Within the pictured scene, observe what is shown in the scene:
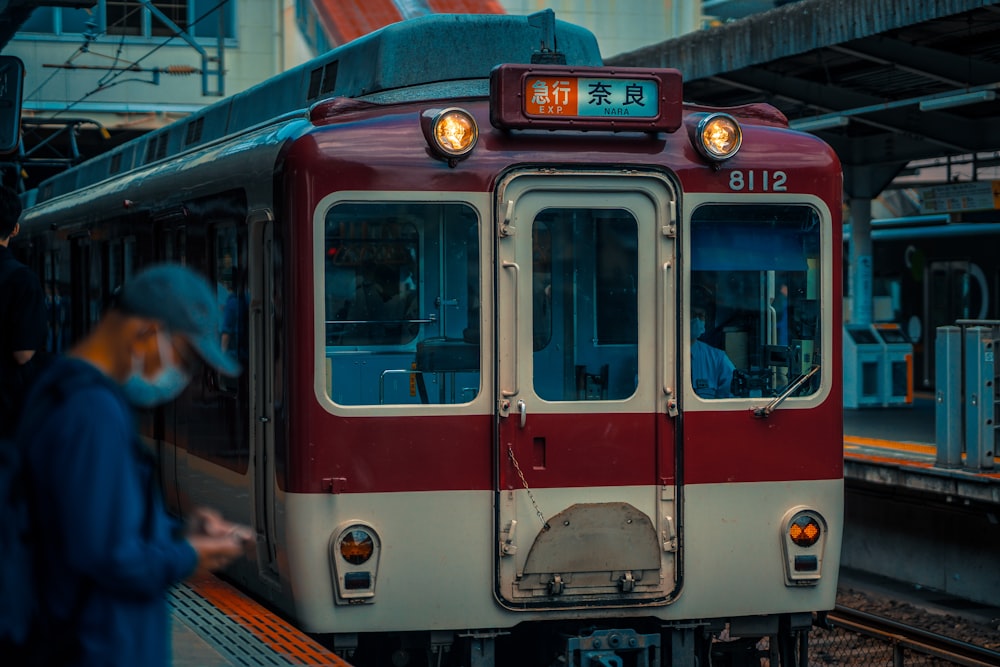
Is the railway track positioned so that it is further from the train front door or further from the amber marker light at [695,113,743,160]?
the amber marker light at [695,113,743,160]

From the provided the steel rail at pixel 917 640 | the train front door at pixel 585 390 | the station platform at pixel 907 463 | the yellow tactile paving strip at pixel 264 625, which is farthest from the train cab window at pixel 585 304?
the station platform at pixel 907 463

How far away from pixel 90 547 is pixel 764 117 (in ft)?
15.2

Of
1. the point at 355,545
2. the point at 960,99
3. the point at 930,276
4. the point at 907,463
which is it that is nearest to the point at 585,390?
the point at 355,545

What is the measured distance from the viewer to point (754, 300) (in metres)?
6.37

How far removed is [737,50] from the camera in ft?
44.7

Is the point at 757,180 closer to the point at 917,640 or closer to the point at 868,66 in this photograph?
the point at 917,640

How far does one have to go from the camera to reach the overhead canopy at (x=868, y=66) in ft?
39.2

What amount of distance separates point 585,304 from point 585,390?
14.2 inches

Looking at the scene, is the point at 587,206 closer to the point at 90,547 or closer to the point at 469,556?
the point at 469,556

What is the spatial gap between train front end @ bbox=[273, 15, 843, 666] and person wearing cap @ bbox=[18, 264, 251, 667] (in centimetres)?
281

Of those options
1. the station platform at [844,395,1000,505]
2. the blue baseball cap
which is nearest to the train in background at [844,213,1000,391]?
the station platform at [844,395,1000,505]

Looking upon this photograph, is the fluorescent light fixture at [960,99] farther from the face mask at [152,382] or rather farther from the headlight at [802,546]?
the face mask at [152,382]

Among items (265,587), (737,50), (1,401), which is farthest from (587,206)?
(737,50)

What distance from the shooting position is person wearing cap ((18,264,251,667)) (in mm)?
2848
